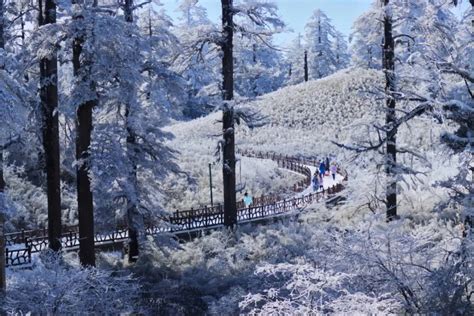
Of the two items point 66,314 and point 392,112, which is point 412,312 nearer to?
point 66,314

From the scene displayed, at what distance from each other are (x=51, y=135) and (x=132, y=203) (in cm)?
299

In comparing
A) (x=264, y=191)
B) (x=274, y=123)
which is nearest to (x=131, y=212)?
(x=264, y=191)

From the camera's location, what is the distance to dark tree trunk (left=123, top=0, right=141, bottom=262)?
16031 millimetres

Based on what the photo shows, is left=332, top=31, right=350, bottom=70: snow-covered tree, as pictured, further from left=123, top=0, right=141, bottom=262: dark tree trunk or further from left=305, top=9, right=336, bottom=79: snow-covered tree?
left=123, top=0, right=141, bottom=262: dark tree trunk

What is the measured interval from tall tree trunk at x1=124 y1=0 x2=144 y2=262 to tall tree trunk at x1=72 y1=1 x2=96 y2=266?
2.14 metres

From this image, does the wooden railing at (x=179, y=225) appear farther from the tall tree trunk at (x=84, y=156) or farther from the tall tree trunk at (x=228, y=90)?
the tall tree trunk at (x=84, y=156)

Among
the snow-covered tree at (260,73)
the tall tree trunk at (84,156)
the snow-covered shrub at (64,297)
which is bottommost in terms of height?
the snow-covered shrub at (64,297)

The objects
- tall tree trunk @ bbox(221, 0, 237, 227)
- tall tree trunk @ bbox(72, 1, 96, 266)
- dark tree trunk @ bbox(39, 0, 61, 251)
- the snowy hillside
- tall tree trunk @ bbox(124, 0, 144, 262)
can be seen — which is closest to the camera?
tall tree trunk @ bbox(72, 1, 96, 266)

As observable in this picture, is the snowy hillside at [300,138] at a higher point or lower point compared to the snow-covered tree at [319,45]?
lower

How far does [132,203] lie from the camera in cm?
1573

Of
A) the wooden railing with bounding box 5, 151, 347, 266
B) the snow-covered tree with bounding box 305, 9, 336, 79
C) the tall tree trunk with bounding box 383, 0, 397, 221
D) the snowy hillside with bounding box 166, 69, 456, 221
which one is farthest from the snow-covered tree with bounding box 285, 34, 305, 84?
the tall tree trunk with bounding box 383, 0, 397, 221

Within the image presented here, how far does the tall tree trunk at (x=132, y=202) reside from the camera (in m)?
16.0

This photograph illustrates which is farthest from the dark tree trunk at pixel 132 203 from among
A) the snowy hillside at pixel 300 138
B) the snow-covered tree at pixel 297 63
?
the snow-covered tree at pixel 297 63

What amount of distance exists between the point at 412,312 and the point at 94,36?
8502 mm
